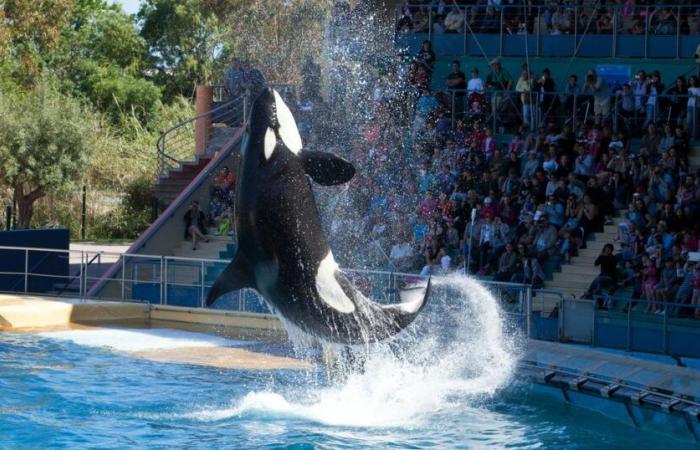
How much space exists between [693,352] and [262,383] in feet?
16.0

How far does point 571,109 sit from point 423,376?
26.5ft

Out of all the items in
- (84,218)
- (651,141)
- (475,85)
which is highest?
(475,85)

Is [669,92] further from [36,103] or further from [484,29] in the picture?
[36,103]

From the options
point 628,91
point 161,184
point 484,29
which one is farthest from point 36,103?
point 628,91

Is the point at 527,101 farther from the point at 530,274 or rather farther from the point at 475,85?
the point at 530,274

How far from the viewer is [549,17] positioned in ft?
68.3

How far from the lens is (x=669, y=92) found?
61.2 feet

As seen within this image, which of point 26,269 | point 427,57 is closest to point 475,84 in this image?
point 427,57

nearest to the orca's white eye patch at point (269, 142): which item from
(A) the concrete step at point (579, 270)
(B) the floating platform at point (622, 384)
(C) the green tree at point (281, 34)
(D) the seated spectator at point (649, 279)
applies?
(B) the floating platform at point (622, 384)

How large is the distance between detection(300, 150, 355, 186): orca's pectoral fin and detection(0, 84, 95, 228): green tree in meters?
24.4

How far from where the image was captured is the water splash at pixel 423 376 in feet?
36.3

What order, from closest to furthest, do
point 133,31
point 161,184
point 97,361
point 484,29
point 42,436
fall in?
1. point 42,436
2. point 97,361
3. point 484,29
4. point 161,184
5. point 133,31

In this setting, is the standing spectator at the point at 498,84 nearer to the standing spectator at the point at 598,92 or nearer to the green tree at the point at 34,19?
the standing spectator at the point at 598,92

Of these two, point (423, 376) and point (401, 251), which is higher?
point (401, 251)
